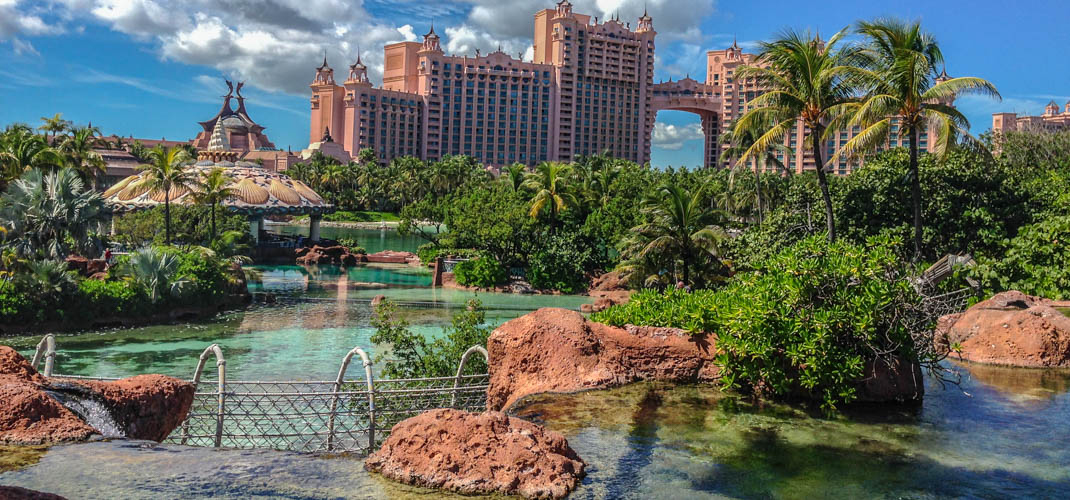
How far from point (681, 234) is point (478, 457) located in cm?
2224

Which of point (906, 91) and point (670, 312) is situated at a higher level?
point (906, 91)

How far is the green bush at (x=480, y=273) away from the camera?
37344 millimetres

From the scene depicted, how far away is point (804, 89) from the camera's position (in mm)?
19391

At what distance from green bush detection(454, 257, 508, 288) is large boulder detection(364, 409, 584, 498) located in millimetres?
30423

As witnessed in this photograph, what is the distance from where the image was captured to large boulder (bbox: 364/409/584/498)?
6.36 metres

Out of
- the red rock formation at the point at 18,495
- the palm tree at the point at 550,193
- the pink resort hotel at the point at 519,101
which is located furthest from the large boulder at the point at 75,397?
the pink resort hotel at the point at 519,101

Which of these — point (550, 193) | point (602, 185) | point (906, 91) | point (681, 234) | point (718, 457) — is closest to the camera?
point (718, 457)

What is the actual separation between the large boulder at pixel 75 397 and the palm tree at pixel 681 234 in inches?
815

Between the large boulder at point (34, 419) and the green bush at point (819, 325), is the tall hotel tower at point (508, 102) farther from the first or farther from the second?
the large boulder at point (34, 419)

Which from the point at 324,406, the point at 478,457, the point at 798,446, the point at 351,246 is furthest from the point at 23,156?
the point at 798,446

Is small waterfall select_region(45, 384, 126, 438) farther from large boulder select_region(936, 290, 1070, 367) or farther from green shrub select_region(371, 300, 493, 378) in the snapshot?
large boulder select_region(936, 290, 1070, 367)

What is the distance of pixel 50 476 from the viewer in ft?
19.9

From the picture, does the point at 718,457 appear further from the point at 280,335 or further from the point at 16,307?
the point at 16,307

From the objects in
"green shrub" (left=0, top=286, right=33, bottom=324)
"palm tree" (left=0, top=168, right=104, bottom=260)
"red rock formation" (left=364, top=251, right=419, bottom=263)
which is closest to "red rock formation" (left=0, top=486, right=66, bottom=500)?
"green shrub" (left=0, top=286, right=33, bottom=324)
